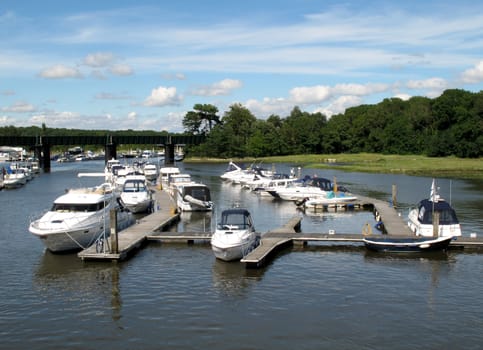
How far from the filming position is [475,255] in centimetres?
3684

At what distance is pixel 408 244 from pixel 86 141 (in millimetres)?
145035

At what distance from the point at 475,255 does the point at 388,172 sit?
8530 cm

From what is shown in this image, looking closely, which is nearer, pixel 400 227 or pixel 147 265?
pixel 147 265

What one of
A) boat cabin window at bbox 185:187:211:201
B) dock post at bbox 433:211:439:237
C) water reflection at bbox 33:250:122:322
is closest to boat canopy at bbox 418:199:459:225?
dock post at bbox 433:211:439:237

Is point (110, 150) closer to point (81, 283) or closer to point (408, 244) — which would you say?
point (408, 244)

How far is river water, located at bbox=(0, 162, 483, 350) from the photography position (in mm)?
23062

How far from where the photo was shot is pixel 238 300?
2772 cm

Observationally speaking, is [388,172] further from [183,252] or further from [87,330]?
[87,330]

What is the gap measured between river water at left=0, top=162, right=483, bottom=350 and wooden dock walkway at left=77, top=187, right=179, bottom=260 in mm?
626

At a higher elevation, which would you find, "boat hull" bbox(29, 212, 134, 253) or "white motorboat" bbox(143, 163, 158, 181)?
"white motorboat" bbox(143, 163, 158, 181)

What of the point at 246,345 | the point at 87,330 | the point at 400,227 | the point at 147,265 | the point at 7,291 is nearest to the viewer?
the point at 246,345

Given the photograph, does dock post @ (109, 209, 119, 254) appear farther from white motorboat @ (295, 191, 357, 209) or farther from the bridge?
the bridge

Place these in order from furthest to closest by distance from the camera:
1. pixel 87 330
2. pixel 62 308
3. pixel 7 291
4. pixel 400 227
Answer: pixel 400 227 → pixel 7 291 → pixel 62 308 → pixel 87 330

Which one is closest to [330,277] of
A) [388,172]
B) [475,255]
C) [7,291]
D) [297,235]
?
[297,235]
